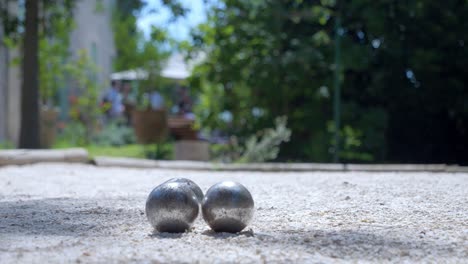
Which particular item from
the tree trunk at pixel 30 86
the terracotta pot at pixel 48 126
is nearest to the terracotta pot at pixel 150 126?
the terracotta pot at pixel 48 126

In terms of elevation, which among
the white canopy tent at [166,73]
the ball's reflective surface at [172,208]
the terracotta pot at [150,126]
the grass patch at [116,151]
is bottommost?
the grass patch at [116,151]

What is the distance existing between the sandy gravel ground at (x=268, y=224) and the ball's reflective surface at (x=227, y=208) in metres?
0.08

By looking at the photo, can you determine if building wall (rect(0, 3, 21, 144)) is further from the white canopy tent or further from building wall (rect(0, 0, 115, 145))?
the white canopy tent

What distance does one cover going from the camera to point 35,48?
42.5 feet

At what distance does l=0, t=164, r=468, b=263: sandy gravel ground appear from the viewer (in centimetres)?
404

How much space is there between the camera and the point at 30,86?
1302cm

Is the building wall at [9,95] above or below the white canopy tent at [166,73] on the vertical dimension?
below

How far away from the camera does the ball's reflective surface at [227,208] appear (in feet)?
15.1

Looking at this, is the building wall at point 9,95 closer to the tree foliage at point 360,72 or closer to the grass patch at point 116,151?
the grass patch at point 116,151

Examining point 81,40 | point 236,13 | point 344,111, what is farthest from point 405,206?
point 81,40

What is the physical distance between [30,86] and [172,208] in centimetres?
922

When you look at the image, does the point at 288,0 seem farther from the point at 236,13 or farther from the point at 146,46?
the point at 146,46

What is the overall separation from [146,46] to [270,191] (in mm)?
16040

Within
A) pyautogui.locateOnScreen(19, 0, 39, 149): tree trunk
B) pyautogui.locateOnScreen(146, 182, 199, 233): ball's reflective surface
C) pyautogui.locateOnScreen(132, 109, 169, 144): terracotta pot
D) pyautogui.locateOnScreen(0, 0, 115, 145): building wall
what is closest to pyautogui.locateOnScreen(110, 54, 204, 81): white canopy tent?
pyautogui.locateOnScreen(0, 0, 115, 145): building wall
